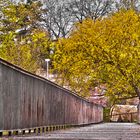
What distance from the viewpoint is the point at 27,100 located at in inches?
585

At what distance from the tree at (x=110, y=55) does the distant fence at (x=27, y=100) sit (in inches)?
620

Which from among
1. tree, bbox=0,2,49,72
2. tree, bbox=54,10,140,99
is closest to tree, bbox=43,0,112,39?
tree, bbox=0,2,49,72

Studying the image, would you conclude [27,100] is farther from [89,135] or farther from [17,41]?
[17,41]

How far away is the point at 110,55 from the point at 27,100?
24408 millimetres

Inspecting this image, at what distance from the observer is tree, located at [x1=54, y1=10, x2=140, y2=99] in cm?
3822

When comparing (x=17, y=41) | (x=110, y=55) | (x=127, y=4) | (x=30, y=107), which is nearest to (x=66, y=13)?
(x=127, y=4)

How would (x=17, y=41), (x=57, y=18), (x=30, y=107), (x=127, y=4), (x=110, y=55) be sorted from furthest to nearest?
(x=57, y=18), (x=127, y=4), (x=17, y=41), (x=110, y=55), (x=30, y=107)

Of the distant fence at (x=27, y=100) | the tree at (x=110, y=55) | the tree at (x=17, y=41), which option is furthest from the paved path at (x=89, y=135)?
the tree at (x=110, y=55)

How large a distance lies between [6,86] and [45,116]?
5.91 metres

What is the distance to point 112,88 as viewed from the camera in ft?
134

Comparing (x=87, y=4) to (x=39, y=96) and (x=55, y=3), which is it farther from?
(x=39, y=96)

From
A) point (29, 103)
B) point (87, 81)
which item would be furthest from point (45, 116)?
point (87, 81)

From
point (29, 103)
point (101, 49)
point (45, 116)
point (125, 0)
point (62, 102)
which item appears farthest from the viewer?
point (125, 0)

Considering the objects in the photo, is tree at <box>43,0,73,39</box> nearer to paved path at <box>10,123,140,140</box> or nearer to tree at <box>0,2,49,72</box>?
tree at <box>0,2,49,72</box>
